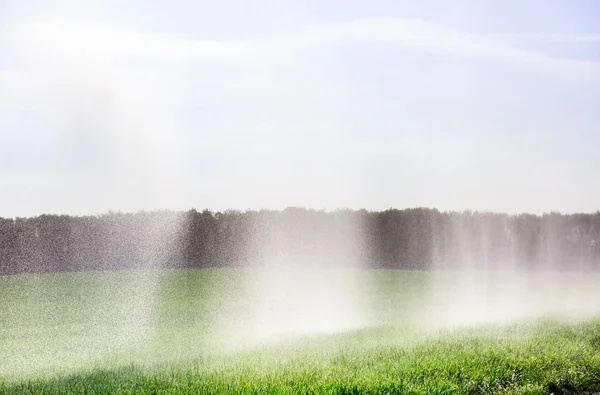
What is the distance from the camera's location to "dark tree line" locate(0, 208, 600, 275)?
870 inches

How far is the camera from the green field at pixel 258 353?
699cm

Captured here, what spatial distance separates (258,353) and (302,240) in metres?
16.4

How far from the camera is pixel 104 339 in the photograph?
13.8 meters

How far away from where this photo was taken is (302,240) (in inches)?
987

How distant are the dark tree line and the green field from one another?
3042mm

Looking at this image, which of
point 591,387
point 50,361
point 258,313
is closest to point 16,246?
point 258,313

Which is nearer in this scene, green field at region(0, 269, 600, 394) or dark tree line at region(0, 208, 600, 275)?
green field at region(0, 269, 600, 394)

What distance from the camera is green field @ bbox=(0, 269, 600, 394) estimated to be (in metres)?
6.99

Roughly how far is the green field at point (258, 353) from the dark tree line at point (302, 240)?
9.98 ft

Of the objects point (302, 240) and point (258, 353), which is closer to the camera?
point (258, 353)

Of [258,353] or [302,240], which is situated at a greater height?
[302,240]

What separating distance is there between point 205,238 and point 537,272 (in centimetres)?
1468

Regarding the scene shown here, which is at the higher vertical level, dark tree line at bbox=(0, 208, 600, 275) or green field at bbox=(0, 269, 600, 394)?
dark tree line at bbox=(0, 208, 600, 275)

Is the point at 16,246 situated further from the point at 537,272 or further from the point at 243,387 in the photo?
the point at 537,272
